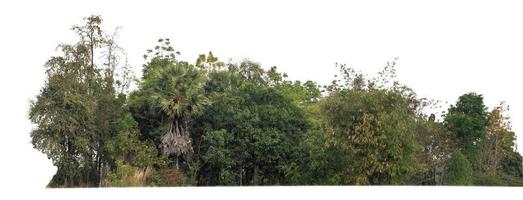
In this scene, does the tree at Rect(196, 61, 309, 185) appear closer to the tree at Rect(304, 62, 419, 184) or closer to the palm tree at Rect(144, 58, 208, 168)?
the palm tree at Rect(144, 58, 208, 168)

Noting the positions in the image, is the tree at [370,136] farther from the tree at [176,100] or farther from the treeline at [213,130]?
the tree at [176,100]

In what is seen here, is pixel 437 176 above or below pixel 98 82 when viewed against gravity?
below

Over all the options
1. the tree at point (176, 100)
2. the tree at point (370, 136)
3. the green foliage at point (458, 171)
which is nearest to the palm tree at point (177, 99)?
the tree at point (176, 100)

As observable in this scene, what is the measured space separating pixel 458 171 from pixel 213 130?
11027mm

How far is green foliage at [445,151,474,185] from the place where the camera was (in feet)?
99.8

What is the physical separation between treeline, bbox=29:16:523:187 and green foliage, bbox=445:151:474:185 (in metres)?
0.05

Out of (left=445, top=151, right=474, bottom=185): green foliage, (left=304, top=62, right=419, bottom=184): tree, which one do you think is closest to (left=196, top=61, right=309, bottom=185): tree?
(left=304, top=62, right=419, bottom=184): tree

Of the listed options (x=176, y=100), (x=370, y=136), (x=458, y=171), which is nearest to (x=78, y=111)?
(x=176, y=100)

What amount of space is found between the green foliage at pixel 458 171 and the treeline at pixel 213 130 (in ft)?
0.16

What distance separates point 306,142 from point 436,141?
961 centimetres

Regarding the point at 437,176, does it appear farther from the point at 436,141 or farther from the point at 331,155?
the point at 331,155

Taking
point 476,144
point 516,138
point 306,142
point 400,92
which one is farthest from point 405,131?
point 516,138

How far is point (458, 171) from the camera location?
30.6m
